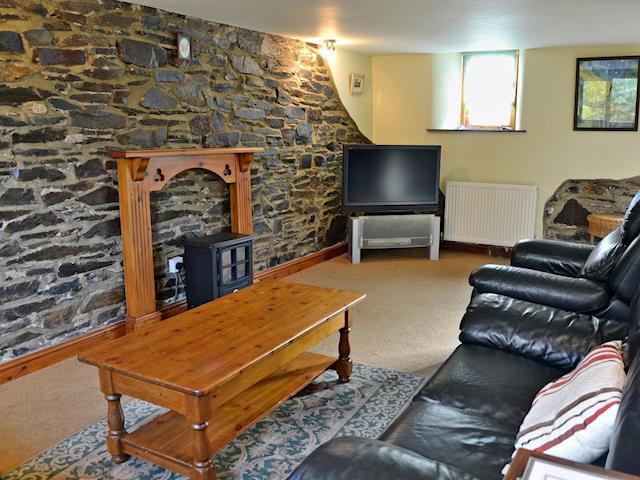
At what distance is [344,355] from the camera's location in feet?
10.2

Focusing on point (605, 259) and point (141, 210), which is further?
point (141, 210)

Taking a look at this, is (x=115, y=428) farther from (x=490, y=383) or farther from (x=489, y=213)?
(x=489, y=213)

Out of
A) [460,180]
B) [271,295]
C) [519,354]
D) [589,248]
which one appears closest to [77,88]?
[271,295]

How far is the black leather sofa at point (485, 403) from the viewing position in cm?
130

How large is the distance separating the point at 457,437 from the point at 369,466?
1.77ft

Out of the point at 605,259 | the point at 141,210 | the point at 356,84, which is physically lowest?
the point at 605,259

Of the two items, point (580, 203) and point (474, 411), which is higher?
point (580, 203)

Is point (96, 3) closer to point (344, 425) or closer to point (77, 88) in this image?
point (77, 88)

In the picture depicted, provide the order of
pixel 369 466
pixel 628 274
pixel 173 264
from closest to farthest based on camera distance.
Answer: pixel 369 466, pixel 628 274, pixel 173 264

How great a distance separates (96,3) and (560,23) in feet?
10.3

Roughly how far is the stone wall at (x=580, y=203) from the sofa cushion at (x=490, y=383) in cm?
374

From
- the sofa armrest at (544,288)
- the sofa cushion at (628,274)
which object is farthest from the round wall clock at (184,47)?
the sofa cushion at (628,274)

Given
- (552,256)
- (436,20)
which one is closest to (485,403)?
(552,256)

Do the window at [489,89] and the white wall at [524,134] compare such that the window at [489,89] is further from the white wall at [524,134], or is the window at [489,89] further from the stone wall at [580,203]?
the stone wall at [580,203]
